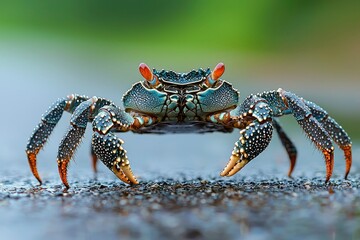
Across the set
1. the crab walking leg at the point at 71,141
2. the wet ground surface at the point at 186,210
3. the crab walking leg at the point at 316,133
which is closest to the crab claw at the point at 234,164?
the wet ground surface at the point at 186,210

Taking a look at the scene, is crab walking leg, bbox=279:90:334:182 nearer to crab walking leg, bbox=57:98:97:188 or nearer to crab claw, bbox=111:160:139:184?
crab claw, bbox=111:160:139:184

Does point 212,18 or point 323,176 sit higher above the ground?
point 212,18

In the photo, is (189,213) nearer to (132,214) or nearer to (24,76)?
(132,214)

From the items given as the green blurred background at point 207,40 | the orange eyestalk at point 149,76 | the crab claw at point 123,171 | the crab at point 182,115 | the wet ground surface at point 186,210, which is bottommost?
the wet ground surface at point 186,210

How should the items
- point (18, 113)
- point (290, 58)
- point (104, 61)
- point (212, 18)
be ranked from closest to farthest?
point (18, 113), point (290, 58), point (104, 61), point (212, 18)

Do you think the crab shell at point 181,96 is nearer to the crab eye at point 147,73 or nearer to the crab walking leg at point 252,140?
the crab eye at point 147,73

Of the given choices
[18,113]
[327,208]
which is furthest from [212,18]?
[327,208]

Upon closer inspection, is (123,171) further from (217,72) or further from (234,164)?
(217,72)

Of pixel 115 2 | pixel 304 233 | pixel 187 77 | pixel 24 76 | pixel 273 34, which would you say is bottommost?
pixel 304 233
